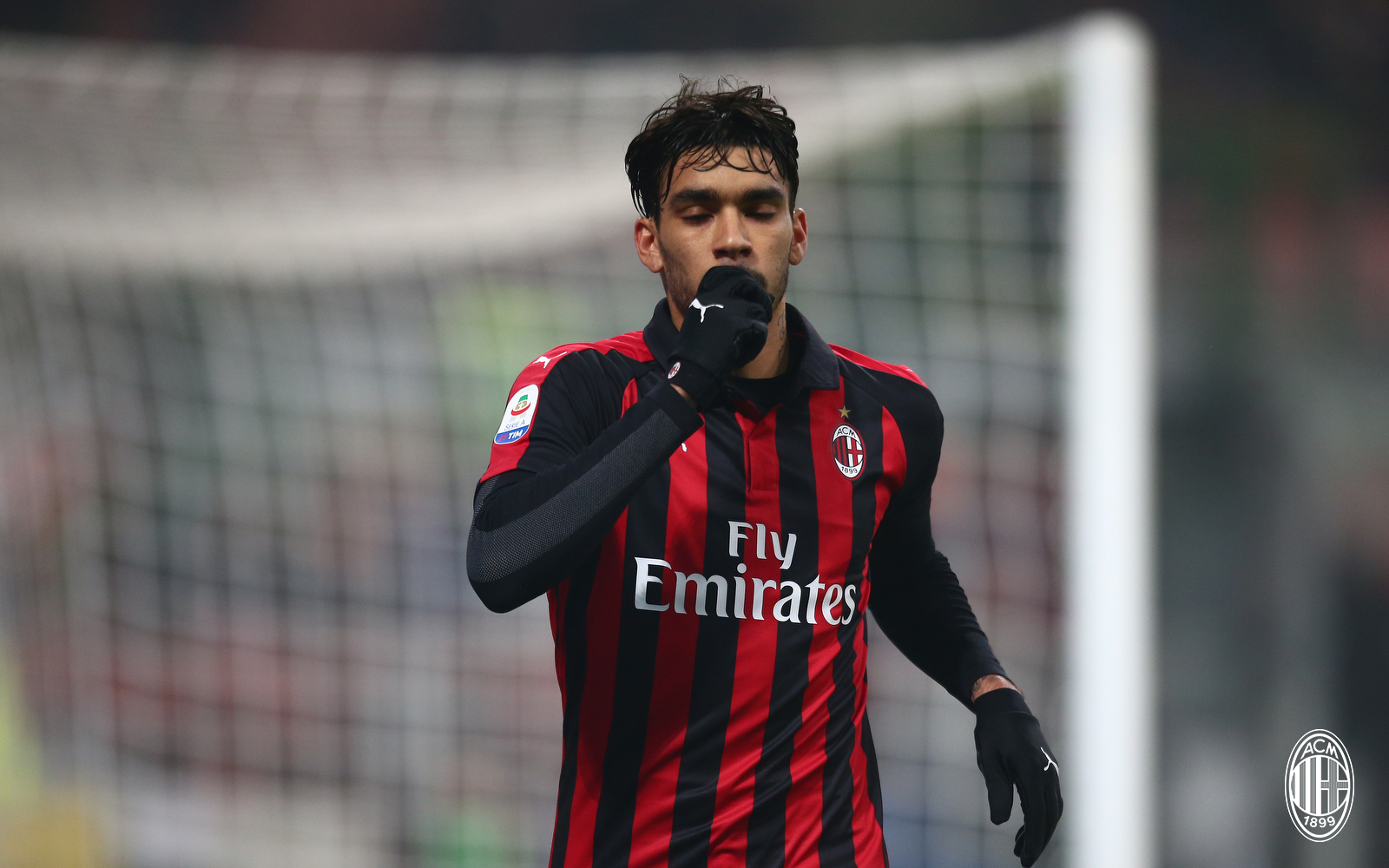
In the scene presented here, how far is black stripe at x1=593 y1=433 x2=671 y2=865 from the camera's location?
4.28ft

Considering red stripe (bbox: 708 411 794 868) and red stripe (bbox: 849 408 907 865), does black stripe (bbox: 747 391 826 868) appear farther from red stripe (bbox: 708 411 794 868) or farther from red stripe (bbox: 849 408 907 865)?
red stripe (bbox: 849 408 907 865)

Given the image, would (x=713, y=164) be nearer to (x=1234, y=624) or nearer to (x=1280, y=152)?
(x=1234, y=624)

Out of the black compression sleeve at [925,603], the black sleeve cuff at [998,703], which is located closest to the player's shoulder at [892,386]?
the black compression sleeve at [925,603]

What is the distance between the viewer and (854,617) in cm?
144

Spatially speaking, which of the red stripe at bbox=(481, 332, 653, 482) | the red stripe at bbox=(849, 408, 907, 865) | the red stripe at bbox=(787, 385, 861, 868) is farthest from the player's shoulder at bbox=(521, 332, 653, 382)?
the red stripe at bbox=(849, 408, 907, 865)

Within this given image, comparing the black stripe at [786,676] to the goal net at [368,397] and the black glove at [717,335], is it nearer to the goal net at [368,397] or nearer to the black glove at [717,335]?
the black glove at [717,335]

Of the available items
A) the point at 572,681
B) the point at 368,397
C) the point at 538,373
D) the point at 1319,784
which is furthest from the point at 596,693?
the point at 368,397

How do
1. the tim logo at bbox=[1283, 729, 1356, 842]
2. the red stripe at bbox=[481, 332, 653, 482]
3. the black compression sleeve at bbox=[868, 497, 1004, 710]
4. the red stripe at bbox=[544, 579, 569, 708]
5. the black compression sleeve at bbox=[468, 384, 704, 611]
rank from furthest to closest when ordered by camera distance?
the tim logo at bbox=[1283, 729, 1356, 842], the black compression sleeve at bbox=[868, 497, 1004, 710], the red stripe at bbox=[544, 579, 569, 708], the red stripe at bbox=[481, 332, 653, 482], the black compression sleeve at bbox=[468, 384, 704, 611]

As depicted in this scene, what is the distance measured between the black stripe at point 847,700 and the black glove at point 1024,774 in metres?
0.17

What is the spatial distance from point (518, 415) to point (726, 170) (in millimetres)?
371

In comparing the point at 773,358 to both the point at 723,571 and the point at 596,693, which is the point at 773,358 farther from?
the point at 596,693

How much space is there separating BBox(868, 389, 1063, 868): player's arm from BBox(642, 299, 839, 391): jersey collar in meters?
0.13

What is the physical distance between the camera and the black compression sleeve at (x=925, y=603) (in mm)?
1552

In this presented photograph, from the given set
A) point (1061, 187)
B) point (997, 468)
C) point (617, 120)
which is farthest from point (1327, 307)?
point (617, 120)
